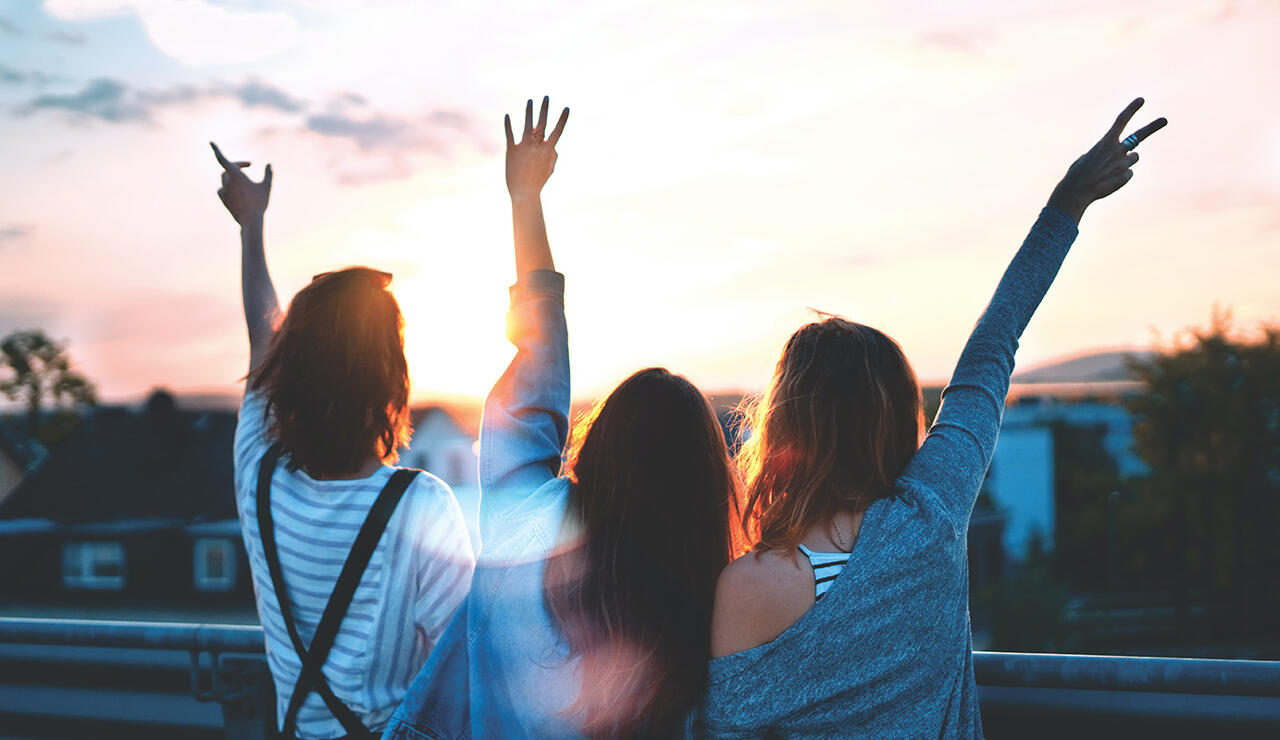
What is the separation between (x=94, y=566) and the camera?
1196 inches

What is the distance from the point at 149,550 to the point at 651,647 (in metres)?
31.9

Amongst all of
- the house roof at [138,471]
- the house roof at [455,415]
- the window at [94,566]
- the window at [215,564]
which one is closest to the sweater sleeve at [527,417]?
the window at [215,564]

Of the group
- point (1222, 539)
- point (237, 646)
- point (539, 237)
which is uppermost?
point (539, 237)

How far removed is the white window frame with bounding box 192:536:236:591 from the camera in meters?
29.0

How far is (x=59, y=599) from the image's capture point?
30.8m

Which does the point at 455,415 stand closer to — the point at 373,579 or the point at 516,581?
the point at 373,579

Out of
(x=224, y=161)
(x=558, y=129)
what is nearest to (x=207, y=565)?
(x=224, y=161)

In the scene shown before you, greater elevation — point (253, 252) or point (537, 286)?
point (253, 252)

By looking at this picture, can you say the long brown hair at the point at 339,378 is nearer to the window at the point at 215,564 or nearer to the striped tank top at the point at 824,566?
the striped tank top at the point at 824,566

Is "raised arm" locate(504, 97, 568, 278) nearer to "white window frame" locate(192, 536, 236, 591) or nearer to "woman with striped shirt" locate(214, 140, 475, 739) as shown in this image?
"woman with striped shirt" locate(214, 140, 475, 739)

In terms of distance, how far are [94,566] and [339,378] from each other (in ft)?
108

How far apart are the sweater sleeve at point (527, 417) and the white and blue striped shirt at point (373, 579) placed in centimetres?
31

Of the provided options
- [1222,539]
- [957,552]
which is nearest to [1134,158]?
[957,552]

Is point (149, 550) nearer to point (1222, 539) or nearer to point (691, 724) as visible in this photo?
point (691, 724)
